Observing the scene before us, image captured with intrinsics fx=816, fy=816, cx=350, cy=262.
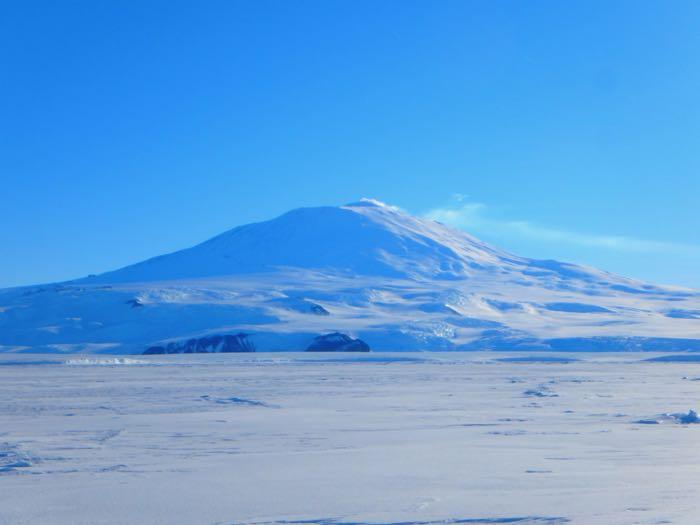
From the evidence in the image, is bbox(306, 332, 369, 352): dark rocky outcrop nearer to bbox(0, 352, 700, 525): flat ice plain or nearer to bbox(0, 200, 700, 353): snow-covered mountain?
bbox(0, 200, 700, 353): snow-covered mountain

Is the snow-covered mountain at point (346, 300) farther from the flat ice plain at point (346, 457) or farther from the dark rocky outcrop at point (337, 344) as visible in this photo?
the flat ice plain at point (346, 457)

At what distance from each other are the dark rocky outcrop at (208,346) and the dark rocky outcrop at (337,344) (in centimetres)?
503

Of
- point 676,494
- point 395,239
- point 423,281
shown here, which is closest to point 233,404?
point 676,494

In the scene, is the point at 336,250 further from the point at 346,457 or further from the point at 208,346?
the point at 346,457

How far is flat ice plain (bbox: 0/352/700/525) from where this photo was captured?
704 centimetres

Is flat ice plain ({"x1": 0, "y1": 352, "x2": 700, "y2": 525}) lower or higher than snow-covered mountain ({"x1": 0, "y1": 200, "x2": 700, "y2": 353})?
lower

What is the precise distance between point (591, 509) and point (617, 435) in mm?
5473

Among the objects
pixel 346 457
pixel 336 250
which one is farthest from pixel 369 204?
pixel 346 457

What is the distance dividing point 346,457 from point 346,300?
68.5 m

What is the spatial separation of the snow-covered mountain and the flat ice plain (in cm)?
3681

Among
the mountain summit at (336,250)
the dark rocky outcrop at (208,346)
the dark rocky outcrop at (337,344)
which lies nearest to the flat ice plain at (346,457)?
the dark rocky outcrop at (337,344)

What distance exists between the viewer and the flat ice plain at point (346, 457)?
23.1 feet

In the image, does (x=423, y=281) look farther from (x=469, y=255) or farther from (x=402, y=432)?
(x=402, y=432)

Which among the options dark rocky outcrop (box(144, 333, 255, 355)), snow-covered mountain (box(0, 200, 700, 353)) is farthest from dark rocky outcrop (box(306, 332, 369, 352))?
dark rocky outcrop (box(144, 333, 255, 355))
